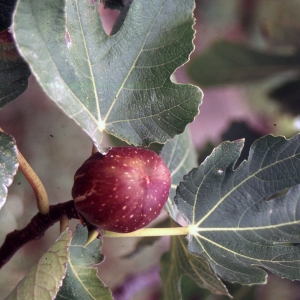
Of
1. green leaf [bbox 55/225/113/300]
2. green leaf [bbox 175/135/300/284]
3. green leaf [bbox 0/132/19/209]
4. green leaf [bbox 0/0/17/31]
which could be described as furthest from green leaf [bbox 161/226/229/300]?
green leaf [bbox 0/0/17/31]

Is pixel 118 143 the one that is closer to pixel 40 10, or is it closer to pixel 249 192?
pixel 249 192

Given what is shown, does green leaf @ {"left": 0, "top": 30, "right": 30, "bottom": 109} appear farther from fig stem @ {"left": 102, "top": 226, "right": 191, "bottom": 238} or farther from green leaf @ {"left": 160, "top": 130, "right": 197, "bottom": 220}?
green leaf @ {"left": 160, "top": 130, "right": 197, "bottom": 220}

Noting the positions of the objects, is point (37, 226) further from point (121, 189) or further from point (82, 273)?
point (121, 189)

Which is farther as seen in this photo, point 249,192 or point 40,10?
point 249,192

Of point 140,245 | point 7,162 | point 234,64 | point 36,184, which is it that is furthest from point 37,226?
point 234,64

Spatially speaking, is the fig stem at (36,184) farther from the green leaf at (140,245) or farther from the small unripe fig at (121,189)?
the green leaf at (140,245)

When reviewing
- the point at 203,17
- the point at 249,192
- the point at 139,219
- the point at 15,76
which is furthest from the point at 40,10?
the point at 203,17

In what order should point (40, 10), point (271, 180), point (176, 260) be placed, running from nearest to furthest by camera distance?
point (40, 10)
point (271, 180)
point (176, 260)
